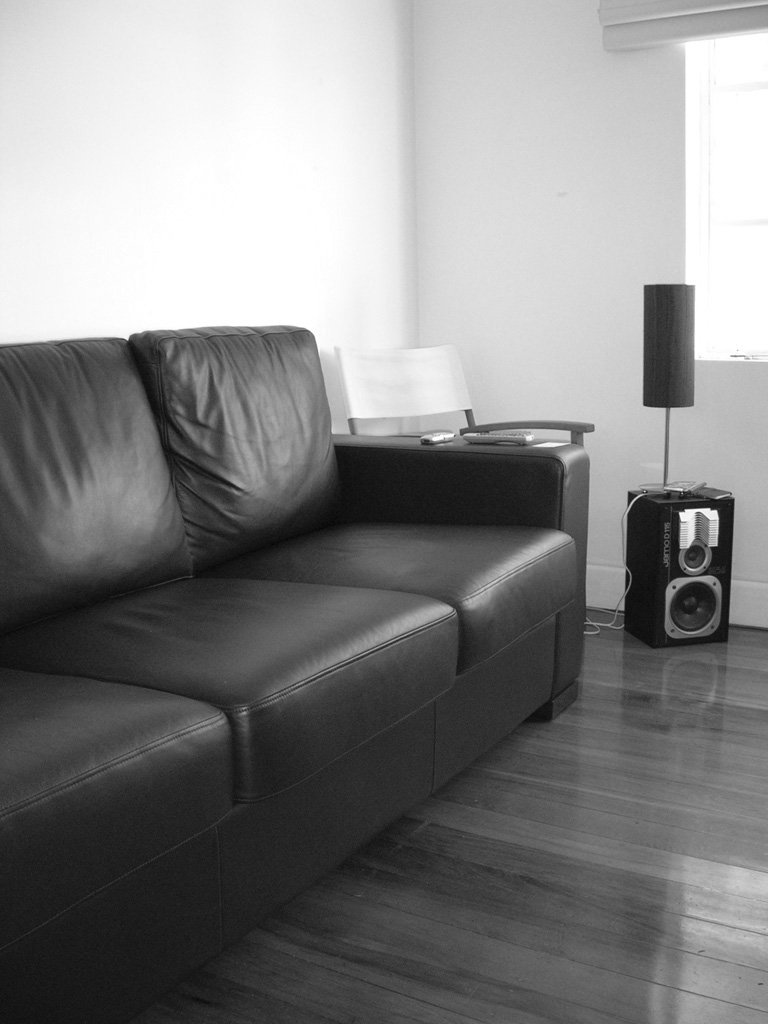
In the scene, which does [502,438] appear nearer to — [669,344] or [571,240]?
[669,344]

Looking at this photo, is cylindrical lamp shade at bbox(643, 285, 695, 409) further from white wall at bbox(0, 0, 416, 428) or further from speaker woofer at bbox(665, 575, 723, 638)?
white wall at bbox(0, 0, 416, 428)

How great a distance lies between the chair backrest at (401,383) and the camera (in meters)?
3.54

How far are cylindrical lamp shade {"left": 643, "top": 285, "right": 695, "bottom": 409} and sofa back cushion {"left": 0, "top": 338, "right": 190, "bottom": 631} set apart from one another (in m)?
1.60

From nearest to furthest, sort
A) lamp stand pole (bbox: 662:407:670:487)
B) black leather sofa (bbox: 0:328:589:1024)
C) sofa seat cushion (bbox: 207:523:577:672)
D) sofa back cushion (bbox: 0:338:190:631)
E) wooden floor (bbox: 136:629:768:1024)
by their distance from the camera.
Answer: black leather sofa (bbox: 0:328:589:1024)
wooden floor (bbox: 136:629:768:1024)
sofa back cushion (bbox: 0:338:190:631)
sofa seat cushion (bbox: 207:523:577:672)
lamp stand pole (bbox: 662:407:670:487)

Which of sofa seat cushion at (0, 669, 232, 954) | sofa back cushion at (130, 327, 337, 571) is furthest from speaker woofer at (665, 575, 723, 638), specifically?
sofa seat cushion at (0, 669, 232, 954)

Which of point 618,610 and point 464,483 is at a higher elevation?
point 464,483

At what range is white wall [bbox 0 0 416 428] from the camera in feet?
8.44

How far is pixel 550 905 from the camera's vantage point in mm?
1966

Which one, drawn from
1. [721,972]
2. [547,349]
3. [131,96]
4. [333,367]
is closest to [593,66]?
[547,349]

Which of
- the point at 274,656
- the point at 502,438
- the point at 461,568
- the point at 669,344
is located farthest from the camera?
the point at 669,344

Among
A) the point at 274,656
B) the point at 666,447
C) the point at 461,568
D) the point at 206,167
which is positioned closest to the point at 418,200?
the point at 206,167

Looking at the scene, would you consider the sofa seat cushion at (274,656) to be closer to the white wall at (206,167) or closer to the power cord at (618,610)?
the white wall at (206,167)

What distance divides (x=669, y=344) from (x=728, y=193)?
2.31 ft

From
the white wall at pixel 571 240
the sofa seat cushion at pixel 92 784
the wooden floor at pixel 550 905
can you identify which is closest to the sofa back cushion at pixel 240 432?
the wooden floor at pixel 550 905
